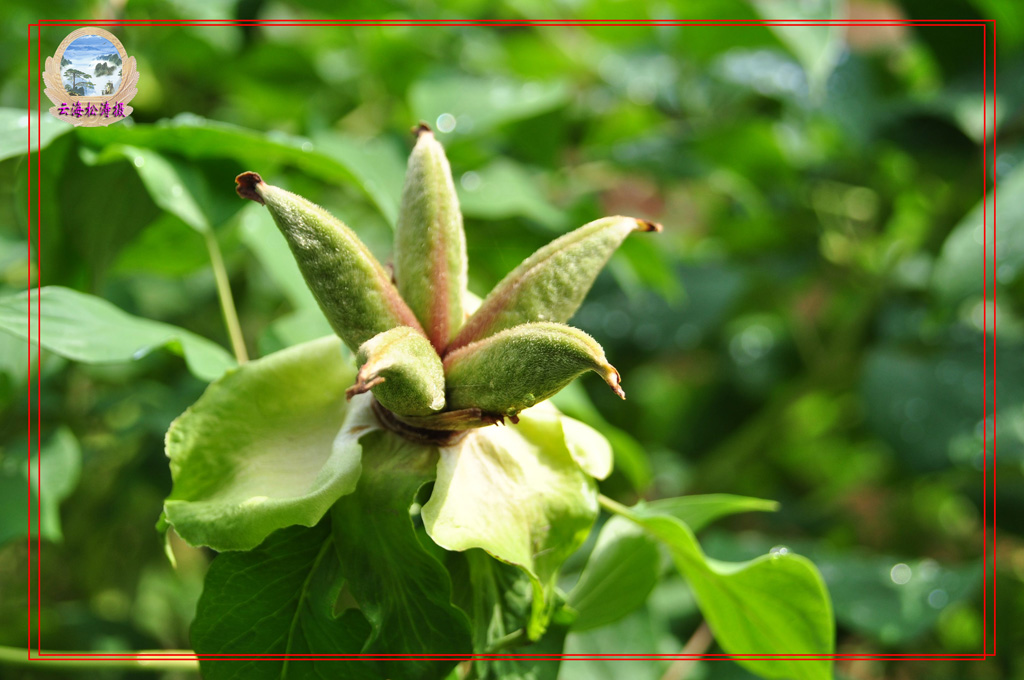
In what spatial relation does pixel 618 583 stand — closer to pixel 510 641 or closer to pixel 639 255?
pixel 510 641

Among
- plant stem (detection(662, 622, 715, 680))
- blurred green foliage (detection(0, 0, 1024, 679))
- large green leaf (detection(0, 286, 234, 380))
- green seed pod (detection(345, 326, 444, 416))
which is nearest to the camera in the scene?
green seed pod (detection(345, 326, 444, 416))

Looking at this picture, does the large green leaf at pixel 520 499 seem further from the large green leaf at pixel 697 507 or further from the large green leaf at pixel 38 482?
the large green leaf at pixel 38 482

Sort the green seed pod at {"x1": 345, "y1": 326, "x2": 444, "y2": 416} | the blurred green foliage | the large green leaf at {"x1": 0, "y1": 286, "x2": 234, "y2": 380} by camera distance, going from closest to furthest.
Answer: the green seed pod at {"x1": 345, "y1": 326, "x2": 444, "y2": 416}
the large green leaf at {"x1": 0, "y1": 286, "x2": 234, "y2": 380}
the blurred green foliage

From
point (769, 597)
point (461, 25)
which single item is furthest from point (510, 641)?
point (461, 25)

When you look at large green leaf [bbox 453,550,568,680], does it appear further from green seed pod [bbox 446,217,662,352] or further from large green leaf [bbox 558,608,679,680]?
large green leaf [bbox 558,608,679,680]

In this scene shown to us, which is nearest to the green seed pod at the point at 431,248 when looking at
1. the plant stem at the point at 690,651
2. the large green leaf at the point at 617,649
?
the large green leaf at the point at 617,649

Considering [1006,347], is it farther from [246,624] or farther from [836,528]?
[246,624]

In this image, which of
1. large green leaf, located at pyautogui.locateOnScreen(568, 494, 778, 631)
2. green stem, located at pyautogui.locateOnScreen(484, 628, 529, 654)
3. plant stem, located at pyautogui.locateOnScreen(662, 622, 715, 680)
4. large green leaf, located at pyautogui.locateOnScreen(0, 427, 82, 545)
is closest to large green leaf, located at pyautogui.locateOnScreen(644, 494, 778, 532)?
large green leaf, located at pyautogui.locateOnScreen(568, 494, 778, 631)
